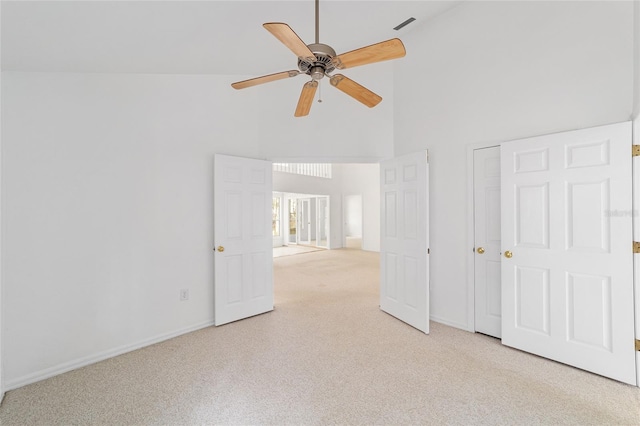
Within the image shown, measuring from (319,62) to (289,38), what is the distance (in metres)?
0.33

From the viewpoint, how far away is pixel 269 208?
13.1 ft

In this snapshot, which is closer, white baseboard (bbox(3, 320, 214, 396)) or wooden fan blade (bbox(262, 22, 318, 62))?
wooden fan blade (bbox(262, 22, 318, 62))

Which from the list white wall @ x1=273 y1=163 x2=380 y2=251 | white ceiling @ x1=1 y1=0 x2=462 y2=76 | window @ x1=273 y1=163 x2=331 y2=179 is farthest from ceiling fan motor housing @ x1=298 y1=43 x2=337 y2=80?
window @ x1=273 y1=163 x2=331 y2=179

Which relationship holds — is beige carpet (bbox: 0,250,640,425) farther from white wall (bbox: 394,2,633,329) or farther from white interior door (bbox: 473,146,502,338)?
white wall (bbox: 394,2,633,329)

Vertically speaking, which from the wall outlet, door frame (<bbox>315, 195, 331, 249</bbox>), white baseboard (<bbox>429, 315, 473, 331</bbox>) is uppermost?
door frame (<bbox>315, 195, 331, 249</bbox>)

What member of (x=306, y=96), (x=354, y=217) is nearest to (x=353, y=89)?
(x=306, y=96)

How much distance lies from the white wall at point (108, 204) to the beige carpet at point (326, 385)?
12.8 inches

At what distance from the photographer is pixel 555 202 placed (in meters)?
2.60

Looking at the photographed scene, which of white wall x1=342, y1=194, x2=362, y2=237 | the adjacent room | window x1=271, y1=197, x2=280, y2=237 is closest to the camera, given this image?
the adjacent room

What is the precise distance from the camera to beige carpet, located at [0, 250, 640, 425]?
195cm

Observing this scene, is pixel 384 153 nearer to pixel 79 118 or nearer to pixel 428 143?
pixel 428 143

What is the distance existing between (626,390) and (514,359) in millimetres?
705

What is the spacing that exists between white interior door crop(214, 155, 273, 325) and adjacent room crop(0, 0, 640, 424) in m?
0.03

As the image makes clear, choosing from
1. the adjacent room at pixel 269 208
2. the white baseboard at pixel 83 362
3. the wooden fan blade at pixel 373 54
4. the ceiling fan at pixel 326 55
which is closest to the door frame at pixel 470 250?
the adjacent room at pixel 269 208
